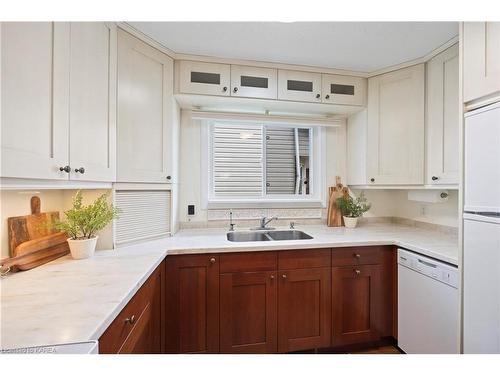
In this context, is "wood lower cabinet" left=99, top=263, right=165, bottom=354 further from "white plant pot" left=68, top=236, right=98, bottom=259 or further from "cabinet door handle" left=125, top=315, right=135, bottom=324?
"white plant pot" left=68, top=236, right=98, bottom=259

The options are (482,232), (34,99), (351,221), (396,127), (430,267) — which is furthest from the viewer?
(351,221)

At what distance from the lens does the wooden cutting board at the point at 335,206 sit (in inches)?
92.3

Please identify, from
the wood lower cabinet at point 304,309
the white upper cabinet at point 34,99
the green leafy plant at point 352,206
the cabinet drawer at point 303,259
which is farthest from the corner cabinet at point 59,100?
the green leafy plant at point 352,206

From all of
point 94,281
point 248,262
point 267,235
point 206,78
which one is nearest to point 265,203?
point 267,235

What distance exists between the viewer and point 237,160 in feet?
7.82

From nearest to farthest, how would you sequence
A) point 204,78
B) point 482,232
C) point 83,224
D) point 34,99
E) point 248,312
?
point 34,99 < point 482,232 < point 83,224 < point 248,312 < point 204,78

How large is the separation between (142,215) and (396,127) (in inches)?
86.9

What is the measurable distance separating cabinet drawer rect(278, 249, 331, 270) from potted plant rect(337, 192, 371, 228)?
0.70 m

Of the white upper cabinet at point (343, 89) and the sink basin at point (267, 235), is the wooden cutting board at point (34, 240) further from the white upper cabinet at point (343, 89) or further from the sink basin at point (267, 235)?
the white upper cabinet at point (343, 89)

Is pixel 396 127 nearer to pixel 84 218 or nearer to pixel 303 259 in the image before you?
pixel 303 259

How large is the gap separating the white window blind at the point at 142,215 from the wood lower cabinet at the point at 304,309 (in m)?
0.99

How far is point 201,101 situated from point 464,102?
5.71 feet

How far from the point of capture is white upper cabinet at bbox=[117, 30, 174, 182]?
4.76 ft

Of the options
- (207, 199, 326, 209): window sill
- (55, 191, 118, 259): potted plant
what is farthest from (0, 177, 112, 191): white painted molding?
(207, 199, 326, 209): window sill
